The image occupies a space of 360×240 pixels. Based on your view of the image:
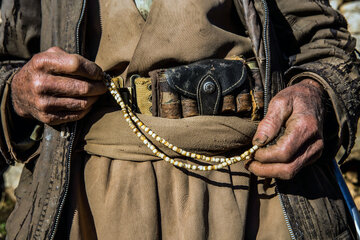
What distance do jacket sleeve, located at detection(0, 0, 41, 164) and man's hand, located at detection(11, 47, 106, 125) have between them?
22 cm

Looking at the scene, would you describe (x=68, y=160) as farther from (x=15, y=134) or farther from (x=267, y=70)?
(x=267, y=70)

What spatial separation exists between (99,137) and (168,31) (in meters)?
0.50

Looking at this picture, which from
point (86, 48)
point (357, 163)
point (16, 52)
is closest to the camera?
point (86, 48)

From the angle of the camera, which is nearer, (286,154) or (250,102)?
(286,154)

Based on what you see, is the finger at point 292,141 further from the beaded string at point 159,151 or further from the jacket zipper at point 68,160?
the jacket zipper at point 68,160

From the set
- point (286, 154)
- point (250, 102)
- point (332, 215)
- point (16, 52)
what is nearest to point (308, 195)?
point (332, 215)

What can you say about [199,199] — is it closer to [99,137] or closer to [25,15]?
[99,137]

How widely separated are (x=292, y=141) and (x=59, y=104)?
0.83 metres

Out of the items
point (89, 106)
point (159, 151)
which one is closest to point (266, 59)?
point (159, 151)

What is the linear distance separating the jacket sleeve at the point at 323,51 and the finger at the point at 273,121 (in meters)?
0.29

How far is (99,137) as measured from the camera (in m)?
1.24

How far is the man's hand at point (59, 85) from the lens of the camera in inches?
42.7

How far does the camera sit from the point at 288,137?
1136 mm

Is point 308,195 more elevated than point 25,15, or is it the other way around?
point 25,15
